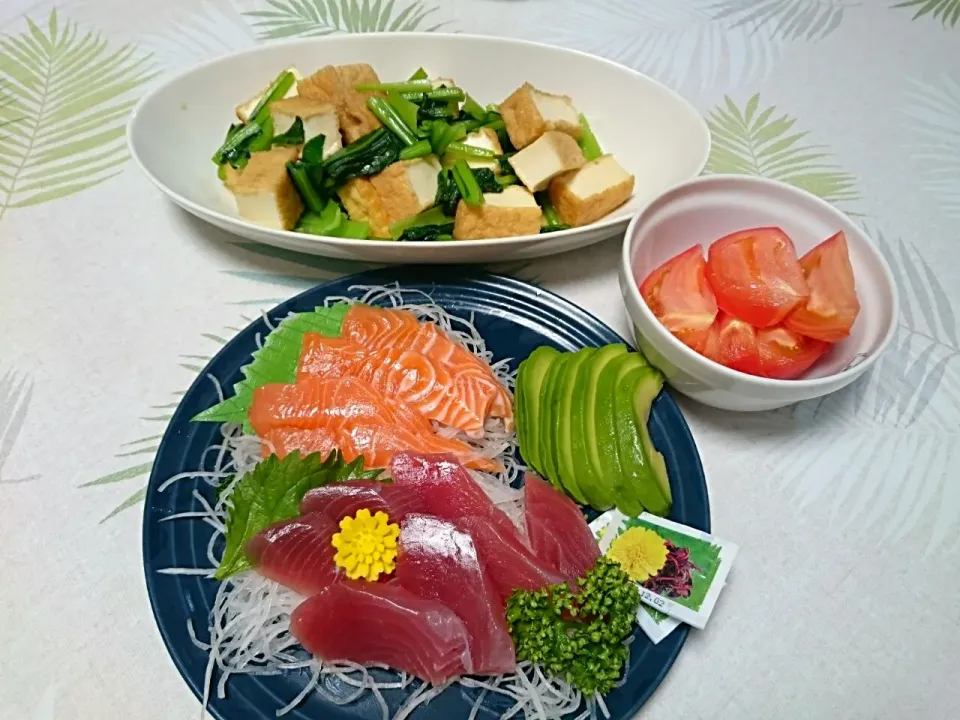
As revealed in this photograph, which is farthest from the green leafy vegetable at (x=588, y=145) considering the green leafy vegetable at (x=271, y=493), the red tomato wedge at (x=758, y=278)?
the green leafy vegetable at (x=271, y=493)

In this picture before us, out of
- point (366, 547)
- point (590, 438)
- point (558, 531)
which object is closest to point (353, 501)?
point (366, 547)

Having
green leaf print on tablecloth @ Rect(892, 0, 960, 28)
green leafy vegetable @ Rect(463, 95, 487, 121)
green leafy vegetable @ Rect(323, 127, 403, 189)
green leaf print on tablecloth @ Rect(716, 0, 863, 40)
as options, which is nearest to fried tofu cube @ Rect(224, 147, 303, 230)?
green leafy vegetable @ Rect(323, 127, 403, 189)

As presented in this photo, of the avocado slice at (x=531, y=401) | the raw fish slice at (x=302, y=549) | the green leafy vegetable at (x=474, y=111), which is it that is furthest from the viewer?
the green leafy vegetable at (x=474, y=111)

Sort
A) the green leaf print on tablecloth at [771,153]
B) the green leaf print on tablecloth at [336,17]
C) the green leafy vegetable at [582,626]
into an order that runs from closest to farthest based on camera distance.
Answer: the green leafy vegetable at [582,626] < the green leaf print on tablecloth at [771,153] < the green leaf print on tablecloth at [336,17]

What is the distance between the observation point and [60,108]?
2498 millimetres

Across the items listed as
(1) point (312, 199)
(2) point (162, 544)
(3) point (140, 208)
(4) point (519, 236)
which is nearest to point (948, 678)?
(4) point (519, 236)

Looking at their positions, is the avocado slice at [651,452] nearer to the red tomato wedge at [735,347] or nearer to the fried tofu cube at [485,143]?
the red tomato wedge at [735,347]

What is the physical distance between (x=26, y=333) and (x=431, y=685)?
1579 millimetres

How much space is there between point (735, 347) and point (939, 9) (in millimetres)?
2349

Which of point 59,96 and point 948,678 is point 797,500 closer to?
point 948,678

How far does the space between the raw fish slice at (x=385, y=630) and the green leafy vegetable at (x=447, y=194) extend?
3.72 feet

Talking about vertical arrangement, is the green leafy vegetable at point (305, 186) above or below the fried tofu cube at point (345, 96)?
below

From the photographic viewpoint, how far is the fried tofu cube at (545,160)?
6.73 feet

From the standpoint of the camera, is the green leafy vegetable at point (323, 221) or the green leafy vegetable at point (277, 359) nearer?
the green leafy vegetable at point (277, 359)
